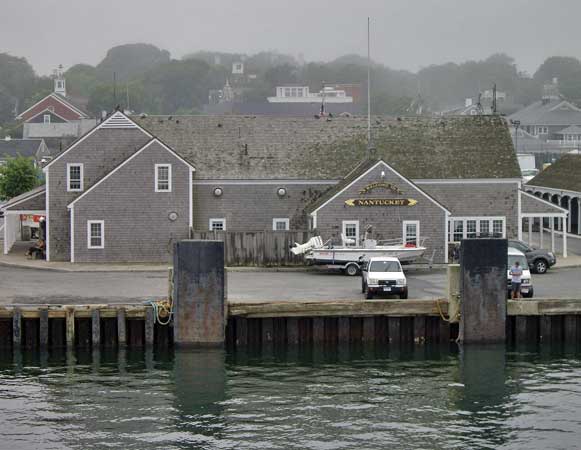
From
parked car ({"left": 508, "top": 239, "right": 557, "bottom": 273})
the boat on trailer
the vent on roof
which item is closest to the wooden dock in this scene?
the boat on trailer

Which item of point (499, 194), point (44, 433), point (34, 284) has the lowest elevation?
point (44, 433)

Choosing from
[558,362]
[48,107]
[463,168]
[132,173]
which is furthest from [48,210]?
[48,107]

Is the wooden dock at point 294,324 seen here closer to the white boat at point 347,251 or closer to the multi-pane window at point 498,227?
the white boat at point 347,251

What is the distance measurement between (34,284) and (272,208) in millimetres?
16062

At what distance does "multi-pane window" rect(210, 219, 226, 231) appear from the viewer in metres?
65.4

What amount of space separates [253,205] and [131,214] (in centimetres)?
629

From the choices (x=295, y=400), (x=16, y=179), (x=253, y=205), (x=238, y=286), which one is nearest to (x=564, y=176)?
(x=253, y=205)

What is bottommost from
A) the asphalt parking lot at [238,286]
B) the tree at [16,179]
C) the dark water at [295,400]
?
the dark water at [295,400]

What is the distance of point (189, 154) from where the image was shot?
6669 cm

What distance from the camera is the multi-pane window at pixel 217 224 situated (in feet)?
214

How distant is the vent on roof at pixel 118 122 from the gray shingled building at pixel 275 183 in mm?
49

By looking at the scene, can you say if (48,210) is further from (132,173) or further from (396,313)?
(396,313)

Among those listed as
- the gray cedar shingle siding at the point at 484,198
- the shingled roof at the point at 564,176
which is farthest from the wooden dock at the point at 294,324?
the shingled roof at the point at 564,176

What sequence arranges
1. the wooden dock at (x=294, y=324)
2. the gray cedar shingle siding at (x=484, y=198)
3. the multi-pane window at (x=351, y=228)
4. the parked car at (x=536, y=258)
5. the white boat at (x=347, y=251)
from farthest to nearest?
the gray cedar shingle siding at (x=484, y=198) < the multi-pane window at (x=351, y=228) < the parked car at (x=536, y=258) < the white boat at (x=347, y=251) < the wooden dock at (x=294, y=324)
